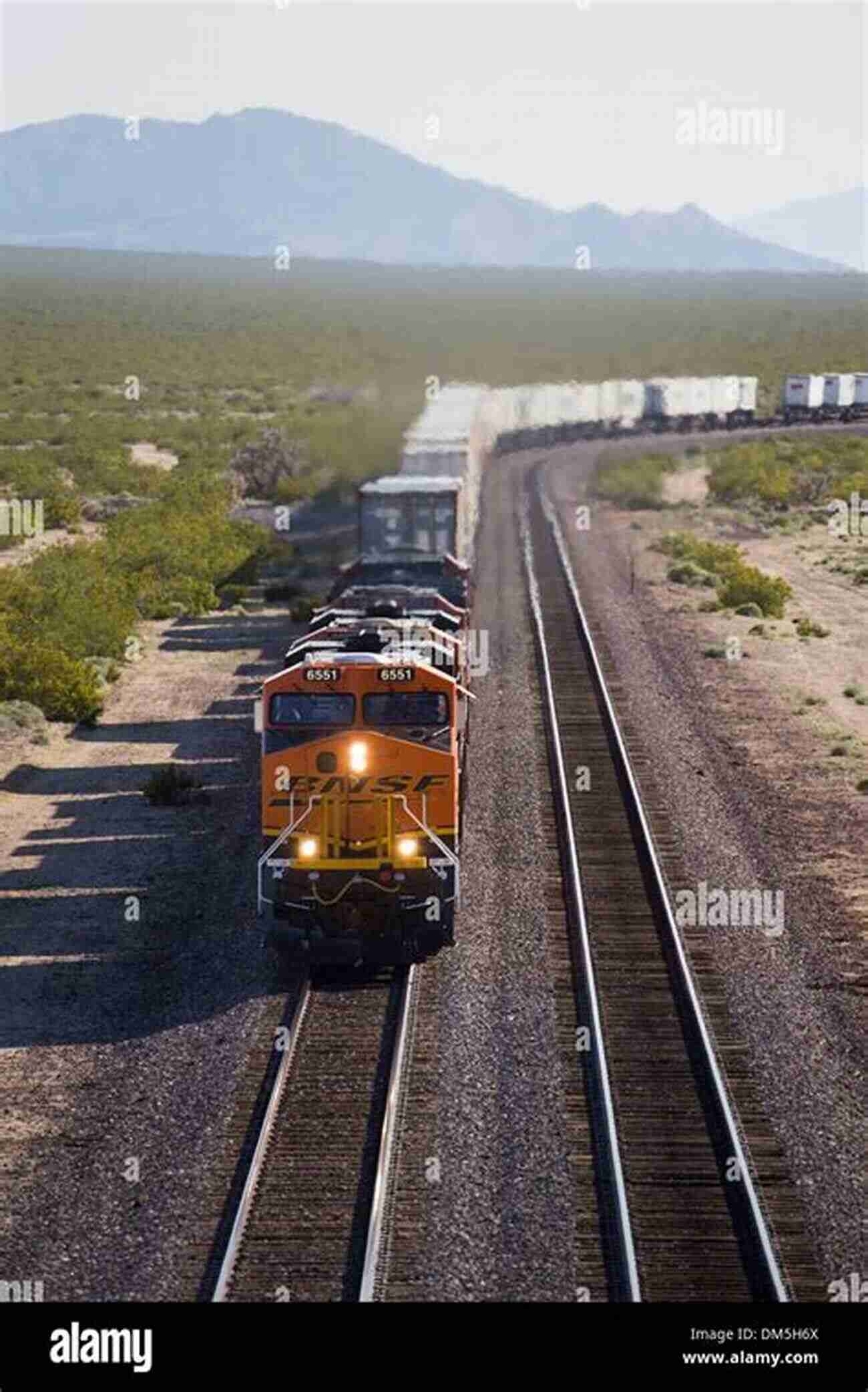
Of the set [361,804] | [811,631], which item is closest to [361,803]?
[361,804]

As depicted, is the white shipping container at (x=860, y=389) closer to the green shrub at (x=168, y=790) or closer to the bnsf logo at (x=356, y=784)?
the green shrub at (x=168, y=790)

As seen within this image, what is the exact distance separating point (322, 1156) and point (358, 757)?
5184 millimetres

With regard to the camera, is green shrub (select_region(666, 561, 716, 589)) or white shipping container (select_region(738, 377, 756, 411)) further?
white shipping container (select_region(738, 377, 756, 411))

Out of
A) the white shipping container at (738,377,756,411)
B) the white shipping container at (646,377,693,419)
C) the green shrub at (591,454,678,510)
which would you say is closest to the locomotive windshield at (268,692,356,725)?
the green shrub at (591,454,678,510)

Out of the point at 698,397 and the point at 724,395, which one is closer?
the point at 698,397

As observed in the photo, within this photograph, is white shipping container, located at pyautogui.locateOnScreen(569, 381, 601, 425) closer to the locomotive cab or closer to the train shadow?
the train shadow

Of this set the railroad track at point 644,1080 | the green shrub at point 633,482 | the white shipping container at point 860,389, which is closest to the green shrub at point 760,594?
the railroad track at point 644,1080

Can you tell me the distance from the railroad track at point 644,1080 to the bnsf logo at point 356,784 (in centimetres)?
268

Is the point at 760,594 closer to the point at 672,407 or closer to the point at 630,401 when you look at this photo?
the point at 672,407

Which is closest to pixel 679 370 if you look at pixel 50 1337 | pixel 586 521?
pixel 586 521

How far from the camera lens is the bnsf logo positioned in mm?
20453

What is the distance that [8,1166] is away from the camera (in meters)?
16.5

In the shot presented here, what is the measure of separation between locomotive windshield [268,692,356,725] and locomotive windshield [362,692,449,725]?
21 centimetres

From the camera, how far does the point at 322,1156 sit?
16500mm
